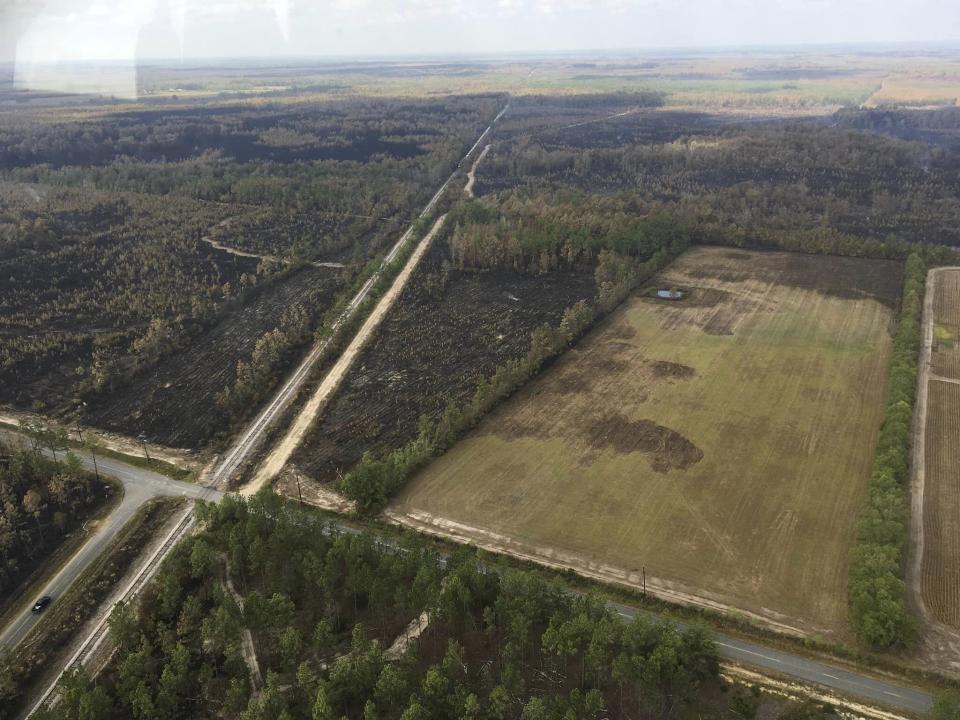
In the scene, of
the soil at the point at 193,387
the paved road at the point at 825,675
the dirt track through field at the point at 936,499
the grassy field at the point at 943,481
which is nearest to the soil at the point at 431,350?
the soil at the point at 193,387

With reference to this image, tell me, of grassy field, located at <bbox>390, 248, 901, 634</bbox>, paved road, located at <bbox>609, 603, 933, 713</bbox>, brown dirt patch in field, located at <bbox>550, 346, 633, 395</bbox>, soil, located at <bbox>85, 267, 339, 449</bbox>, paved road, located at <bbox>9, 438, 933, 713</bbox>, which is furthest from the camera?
brown dirt patch in field, located at <bbox>550, 346, 633, 395</bbox>

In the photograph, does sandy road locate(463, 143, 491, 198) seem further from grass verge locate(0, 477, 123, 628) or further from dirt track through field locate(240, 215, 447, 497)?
grass verge locate(0, 477, 123, 628)

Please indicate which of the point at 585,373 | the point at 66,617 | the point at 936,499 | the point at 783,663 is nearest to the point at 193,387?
the point at 66,617

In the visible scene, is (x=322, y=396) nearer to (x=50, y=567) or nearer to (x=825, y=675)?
(x=50, y=567)

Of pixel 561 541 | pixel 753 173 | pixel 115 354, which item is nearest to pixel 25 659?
pixel 561 541

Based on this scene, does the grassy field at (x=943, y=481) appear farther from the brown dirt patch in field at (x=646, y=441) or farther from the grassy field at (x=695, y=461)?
the brown dirt patch in field at (x=646, y=441)

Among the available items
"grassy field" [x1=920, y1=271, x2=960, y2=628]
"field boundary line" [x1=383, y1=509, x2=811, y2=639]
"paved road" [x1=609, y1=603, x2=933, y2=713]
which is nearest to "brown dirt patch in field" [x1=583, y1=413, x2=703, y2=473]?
"field boundary line" [x1=383, y1=509, x2=811, y2=639]
